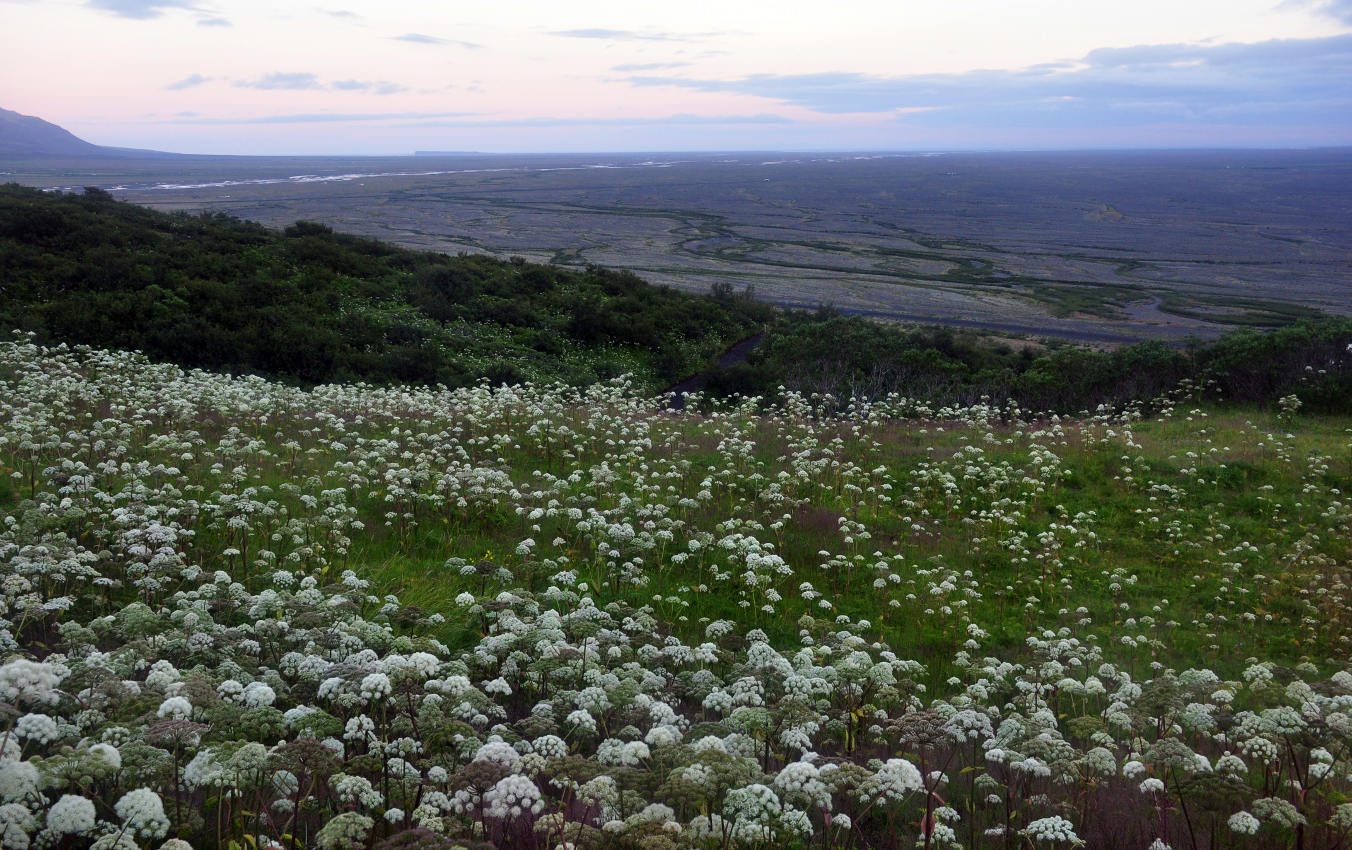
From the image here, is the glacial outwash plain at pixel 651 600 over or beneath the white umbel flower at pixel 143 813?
beneath

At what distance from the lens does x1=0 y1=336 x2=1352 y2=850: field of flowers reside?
15.1 feet

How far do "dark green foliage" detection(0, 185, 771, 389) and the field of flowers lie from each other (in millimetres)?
10920

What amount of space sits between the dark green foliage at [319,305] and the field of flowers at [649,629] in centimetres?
1092

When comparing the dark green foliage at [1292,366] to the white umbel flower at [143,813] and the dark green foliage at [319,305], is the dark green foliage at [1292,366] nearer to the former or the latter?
the dark green foliage at [319,305]

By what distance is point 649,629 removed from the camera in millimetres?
7492

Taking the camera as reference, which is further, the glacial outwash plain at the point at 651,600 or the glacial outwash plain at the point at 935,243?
the glacial outwash plain at the point at 935,243

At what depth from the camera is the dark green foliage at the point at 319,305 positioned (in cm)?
2961

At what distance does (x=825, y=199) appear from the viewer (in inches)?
7156

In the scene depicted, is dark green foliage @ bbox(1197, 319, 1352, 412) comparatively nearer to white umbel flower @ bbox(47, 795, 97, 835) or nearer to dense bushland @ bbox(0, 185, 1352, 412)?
dense bushland @ bbox(0, 185, 1352, 412)

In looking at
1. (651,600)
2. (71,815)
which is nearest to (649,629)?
(651,600)

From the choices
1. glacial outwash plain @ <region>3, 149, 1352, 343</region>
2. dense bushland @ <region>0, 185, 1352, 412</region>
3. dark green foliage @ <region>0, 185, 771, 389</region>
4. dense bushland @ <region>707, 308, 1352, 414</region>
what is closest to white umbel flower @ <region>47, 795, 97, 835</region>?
dense bushland @ <region>0, 185, 1352, 412</region>

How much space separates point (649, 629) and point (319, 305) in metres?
34.5

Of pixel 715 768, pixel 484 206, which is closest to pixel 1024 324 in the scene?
pixel 715 768

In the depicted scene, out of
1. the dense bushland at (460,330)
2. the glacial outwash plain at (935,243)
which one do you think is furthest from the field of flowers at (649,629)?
the glacial outwash plain at (935,243)
